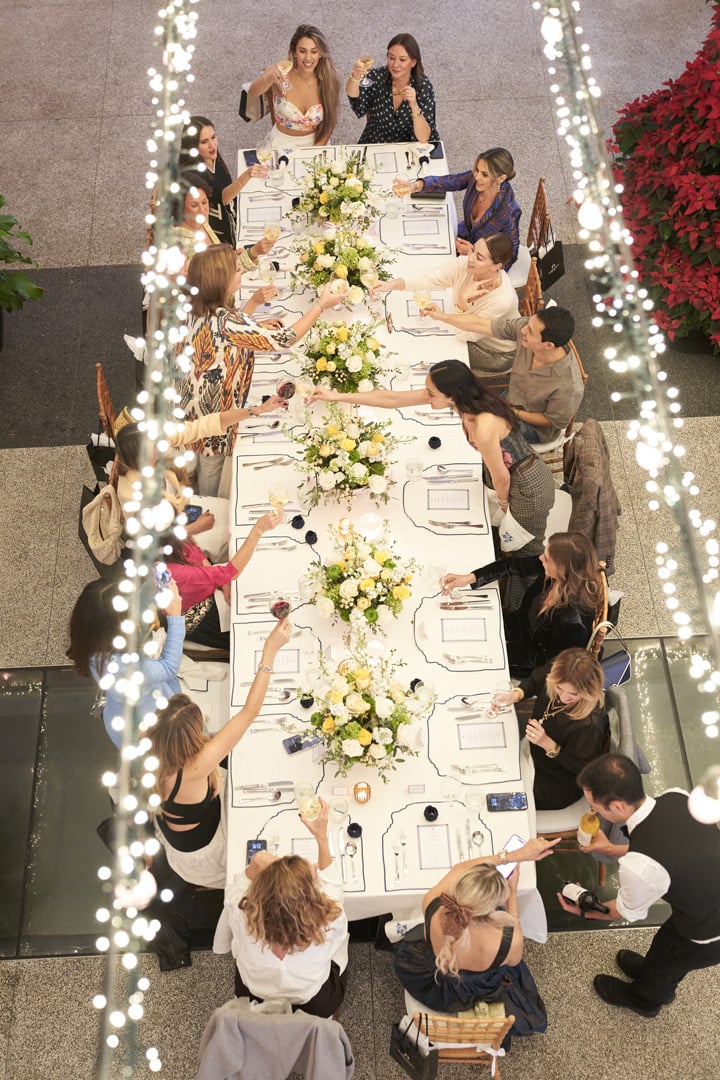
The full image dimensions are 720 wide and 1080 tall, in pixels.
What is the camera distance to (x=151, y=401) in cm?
311

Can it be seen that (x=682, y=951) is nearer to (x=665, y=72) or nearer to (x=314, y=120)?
(x=314, y=120)

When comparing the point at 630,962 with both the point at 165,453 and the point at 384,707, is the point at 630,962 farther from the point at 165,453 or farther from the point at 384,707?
the point at 165,453

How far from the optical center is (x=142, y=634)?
2844 millimetres

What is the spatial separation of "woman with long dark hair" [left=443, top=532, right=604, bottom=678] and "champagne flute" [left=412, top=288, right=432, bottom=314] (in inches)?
56.5

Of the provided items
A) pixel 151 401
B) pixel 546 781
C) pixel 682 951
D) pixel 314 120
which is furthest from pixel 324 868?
pixel 314 120

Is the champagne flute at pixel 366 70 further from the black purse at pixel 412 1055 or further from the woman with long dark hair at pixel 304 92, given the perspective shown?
the black purse at pixel 412 1055

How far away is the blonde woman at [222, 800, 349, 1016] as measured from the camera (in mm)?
3111

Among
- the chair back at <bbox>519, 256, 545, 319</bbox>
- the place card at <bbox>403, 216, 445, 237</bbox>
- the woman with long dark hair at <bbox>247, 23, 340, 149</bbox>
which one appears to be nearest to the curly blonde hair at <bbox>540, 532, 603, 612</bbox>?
the chair back at <bbox>519, 256, 545, 319</bbox>

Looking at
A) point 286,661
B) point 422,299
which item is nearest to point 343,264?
point 422,299

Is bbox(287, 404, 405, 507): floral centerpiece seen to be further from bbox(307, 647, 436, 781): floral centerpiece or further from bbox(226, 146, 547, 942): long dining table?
bbox(307, 647, 436, 781): floral centerpiece

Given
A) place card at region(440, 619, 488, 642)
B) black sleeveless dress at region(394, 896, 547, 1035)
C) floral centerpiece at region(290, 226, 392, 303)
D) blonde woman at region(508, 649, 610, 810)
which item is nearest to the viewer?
black sleeveless dress at region(394, 896, 547, 1035)

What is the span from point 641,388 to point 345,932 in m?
2.08

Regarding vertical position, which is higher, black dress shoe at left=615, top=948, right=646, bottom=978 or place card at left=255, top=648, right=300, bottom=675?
place card at left=255, top=648, right=300, bottom=675

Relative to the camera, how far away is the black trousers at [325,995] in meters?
3.39
